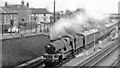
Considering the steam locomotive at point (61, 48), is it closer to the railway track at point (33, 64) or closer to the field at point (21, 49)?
the railway track at point (33, 64)

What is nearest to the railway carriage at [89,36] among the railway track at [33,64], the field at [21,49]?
the field at [21,49]

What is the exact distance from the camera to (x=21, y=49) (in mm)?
19031

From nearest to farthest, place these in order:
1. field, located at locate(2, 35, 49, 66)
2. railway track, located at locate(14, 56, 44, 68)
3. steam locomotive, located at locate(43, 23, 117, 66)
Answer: field, located at locate(2, 35, 49, 66)
railway track, located at locate(14, 56, 44, 68)
steam locomotive, located at locate(43, 23, 117, 66)

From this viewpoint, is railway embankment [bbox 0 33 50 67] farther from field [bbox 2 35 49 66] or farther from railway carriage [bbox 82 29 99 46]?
railway carriage [bbox 82 29 99 46]

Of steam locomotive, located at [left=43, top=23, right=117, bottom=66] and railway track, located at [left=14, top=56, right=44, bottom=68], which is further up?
steam locomotive, located at [left=43, top=23, right=117, bottom=66]

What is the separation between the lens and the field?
661 inches

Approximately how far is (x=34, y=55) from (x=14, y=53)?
13.6ft

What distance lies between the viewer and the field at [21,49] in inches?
661

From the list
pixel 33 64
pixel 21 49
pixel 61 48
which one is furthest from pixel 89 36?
pixel 21 49

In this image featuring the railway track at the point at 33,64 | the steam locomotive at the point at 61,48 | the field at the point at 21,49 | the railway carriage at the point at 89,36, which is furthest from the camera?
the railway carriage at the point at 89,36

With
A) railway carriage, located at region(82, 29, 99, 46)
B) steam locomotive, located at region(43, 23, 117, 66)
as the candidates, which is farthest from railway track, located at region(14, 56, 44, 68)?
railway carriage, located at region(82, 29, 99, 46)

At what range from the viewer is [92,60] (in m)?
22.2

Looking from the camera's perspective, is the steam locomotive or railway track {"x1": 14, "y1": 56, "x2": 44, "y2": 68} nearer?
railway track {"x1": 14, "y1": 56, "x2": 44, "y2": 68}

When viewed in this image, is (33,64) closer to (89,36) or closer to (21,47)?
(21,47)
